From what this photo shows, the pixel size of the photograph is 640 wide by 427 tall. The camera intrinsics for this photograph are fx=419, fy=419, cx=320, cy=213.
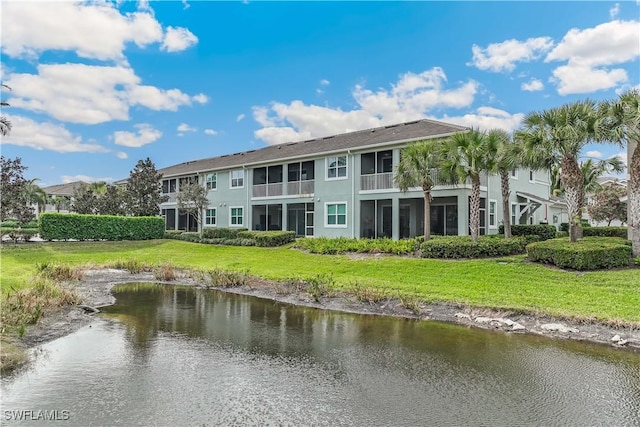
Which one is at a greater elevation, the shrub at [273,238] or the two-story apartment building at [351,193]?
the two-story apartment building at [351,193]

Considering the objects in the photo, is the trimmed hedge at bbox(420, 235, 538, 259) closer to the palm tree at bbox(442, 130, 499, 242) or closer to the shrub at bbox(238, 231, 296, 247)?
the palm tree at bbox(442, 130, 499, 242)

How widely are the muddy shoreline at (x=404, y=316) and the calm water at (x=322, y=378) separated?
0.60 meters

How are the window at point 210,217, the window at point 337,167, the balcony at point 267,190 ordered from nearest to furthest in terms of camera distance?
the window at point 337,167, the balcony at point 267,190, the window at point 210,217

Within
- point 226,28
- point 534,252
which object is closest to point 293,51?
point 226,28

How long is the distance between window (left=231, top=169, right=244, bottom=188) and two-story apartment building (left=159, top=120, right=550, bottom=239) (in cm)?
8

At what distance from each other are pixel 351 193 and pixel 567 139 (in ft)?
44.6

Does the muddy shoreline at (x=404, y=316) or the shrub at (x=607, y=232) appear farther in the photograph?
the shrub at (x=607, y=232)

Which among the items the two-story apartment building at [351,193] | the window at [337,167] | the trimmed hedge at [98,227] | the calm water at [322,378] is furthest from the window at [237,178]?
the calm water at [322,378]

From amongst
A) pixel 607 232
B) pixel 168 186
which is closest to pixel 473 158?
pixel 607 232

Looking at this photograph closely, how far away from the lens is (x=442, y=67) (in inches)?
1062

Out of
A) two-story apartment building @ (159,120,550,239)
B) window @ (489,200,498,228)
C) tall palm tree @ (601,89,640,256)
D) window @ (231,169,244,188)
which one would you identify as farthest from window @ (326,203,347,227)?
tall palm tree @ (601,89,640,256)

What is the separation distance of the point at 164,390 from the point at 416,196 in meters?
20.0

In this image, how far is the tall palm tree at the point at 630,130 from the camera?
1511cm

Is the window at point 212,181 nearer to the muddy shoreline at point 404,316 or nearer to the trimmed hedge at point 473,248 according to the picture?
the muddy shoreline at point 404,316
